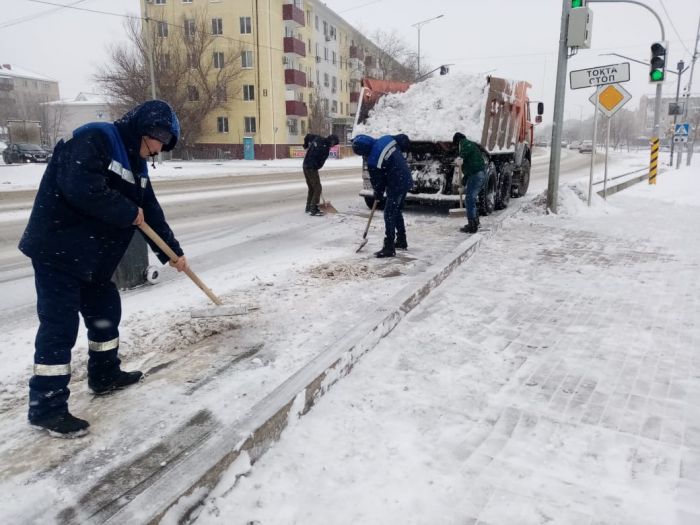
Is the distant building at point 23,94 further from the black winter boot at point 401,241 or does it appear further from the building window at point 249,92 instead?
the black winter boot at point 401,241

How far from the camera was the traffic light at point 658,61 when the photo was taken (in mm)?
13906

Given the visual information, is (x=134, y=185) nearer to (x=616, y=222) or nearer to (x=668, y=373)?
(x=668, y=373)

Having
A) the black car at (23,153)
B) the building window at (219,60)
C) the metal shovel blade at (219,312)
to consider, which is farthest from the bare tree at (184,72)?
the metal shovel blade at (219,312)

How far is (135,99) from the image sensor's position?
39.8 m

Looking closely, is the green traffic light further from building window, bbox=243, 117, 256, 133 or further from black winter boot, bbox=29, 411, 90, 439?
building window, bbox=243, 117, 256, 133

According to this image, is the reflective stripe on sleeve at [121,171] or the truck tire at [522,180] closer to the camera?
the reflective stripe on sleeve at [121,171]

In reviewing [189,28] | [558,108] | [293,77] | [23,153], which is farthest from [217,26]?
[558,108]

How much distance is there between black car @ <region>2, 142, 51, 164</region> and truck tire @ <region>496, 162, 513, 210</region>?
29.1 meters

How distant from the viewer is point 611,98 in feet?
37.3

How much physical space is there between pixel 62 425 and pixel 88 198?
117 centimetres

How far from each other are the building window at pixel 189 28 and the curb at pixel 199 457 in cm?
4343

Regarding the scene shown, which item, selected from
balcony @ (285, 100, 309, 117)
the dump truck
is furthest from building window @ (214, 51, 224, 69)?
the dump truck

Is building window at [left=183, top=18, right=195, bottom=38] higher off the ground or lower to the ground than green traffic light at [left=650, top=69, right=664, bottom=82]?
higher

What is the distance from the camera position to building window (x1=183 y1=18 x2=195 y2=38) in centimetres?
4131
